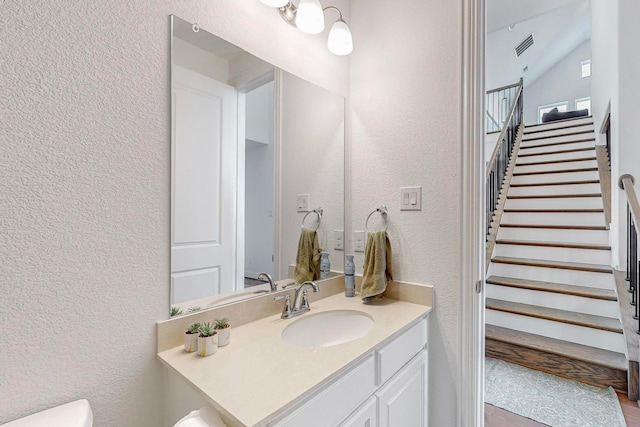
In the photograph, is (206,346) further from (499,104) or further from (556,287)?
(499,104)

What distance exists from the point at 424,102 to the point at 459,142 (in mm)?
264

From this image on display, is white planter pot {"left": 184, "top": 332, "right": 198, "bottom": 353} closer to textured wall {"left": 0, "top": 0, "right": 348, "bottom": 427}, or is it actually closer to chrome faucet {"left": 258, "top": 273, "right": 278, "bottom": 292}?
textured wall {"left": 0, "top": 0, "right": 348, "bottom": 427}

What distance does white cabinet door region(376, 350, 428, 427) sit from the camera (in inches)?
41.5

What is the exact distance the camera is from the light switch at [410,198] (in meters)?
Answer: 1.44

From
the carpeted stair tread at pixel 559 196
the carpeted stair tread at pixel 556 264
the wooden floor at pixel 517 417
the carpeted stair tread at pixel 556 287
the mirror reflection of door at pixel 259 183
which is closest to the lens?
the mirror reflection of door at pixel 259 183

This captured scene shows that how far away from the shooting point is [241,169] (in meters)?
1.24

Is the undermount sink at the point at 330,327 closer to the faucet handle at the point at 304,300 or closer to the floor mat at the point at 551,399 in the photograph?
the faucet handle at the point at 304,300

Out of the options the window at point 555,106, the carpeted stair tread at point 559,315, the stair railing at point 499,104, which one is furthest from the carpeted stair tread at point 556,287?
the window at point 555,106

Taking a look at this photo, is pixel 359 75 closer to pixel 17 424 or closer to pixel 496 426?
pixel 17 424

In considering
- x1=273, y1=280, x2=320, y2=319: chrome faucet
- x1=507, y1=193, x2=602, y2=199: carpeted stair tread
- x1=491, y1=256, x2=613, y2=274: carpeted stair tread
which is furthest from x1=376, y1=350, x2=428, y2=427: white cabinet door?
x1=507, y1=193, x2=602, y2=199: carpeted stair tread

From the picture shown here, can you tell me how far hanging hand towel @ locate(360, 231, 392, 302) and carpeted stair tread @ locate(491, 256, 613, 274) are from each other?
2.19 metres

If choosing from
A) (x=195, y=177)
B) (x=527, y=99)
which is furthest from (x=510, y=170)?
(x=527, y=99)

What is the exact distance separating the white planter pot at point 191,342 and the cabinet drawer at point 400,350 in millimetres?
588

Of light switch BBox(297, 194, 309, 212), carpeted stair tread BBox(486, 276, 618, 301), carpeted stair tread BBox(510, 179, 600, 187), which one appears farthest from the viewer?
carpeted stair tread BBox(510, 179, 600, 187)
